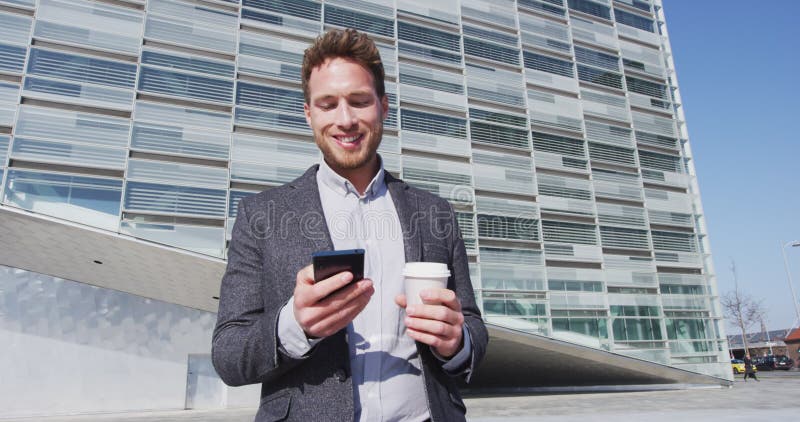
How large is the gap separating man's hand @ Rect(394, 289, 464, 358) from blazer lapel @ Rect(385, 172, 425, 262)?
1.43 feet

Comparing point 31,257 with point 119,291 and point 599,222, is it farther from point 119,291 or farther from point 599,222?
point 599,222

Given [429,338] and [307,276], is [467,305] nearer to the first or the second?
[429,338]

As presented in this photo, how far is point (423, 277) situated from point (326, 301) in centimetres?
32

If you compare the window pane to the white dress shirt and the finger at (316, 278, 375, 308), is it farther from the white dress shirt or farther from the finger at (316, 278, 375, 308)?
the finger at (316, 278, 375, 308)

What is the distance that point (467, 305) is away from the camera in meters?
1.88

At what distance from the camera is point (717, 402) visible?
14109 mm

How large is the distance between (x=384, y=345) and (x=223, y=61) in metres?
17.2

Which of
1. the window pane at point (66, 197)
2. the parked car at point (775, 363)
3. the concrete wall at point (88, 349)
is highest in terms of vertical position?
the window pane at point (66, 197)

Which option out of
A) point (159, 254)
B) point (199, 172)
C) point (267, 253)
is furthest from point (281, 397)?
point (199, 172)

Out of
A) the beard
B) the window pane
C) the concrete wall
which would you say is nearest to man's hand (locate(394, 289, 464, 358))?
the beard

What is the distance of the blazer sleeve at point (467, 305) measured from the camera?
160 centimetres

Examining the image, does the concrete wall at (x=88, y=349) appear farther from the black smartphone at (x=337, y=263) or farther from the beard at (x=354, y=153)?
the black smartphone at (x=337, y=263)

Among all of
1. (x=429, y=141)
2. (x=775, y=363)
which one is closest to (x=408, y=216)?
(x=429, y=141)

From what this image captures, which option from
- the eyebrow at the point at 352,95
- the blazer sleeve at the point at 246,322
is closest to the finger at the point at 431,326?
the blazer sleeve at the point at 246,322
